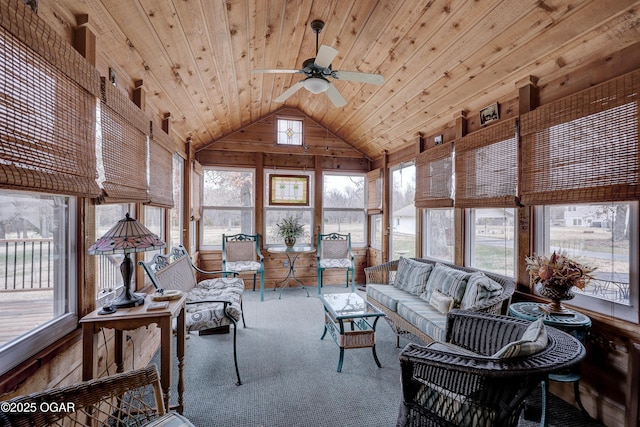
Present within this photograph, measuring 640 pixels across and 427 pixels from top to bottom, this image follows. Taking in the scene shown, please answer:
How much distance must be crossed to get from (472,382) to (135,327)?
1.87m

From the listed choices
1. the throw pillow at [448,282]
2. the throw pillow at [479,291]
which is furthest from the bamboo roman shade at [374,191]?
the throw pillow at [479,291]

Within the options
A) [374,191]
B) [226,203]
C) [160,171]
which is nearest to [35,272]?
[160,171]

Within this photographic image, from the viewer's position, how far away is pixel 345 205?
5.75 metres

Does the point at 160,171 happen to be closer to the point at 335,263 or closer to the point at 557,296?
the point at 335,263

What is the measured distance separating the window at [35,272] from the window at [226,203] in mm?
3593

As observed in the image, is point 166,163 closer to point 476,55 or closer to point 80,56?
point 80,56

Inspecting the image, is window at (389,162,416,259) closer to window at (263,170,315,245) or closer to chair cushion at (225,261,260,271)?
window at (263,170,315,245)

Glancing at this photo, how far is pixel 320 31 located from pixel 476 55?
1425 millimetres

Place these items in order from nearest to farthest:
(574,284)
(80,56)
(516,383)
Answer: (516,383), (80,56), (574,284)

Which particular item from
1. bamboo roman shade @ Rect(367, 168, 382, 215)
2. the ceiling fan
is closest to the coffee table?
the ceiling fan

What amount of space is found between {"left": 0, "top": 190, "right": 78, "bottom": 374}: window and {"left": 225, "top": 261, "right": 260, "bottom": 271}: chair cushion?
112 inches

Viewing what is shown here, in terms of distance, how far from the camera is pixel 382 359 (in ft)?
8.96

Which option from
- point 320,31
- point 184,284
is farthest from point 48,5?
point 184,284

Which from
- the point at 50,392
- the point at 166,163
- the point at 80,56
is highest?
the point at 80,56
